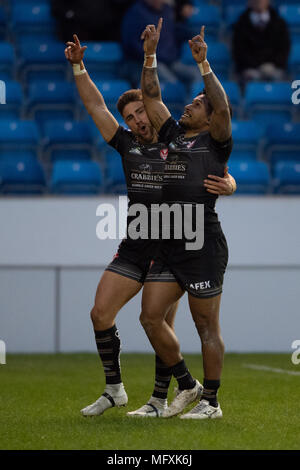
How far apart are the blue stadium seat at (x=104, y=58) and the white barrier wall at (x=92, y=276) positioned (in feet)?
10.5

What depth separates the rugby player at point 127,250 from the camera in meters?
5.90

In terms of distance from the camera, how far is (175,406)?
584 centimetres

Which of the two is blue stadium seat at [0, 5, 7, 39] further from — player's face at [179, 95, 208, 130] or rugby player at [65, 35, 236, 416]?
player's face at [179, 95, 208, 130]

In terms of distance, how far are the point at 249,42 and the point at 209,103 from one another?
732 centimetres

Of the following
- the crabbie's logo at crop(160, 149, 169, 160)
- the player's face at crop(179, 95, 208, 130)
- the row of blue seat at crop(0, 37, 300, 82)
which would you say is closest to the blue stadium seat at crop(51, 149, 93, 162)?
the row of blue seat at crop(0, 37, 300, 82)

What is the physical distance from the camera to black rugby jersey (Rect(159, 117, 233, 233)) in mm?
5707

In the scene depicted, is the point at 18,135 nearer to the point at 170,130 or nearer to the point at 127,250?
the point at 127,250

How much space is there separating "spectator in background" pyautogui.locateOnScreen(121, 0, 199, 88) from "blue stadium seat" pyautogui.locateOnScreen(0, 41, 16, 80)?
1.55 meters

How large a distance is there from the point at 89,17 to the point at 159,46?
41.7 inches

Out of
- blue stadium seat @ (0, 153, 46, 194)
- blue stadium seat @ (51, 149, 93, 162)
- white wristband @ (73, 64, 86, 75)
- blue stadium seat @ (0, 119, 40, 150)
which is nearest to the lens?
white wristband @ (73, 64, 86, 75)

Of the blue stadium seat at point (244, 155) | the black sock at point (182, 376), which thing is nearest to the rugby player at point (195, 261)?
the black sock at point (182, 376)

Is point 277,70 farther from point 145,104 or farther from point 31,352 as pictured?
point 145,104

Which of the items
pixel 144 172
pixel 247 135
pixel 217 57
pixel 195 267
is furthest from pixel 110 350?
pixel 217 57
